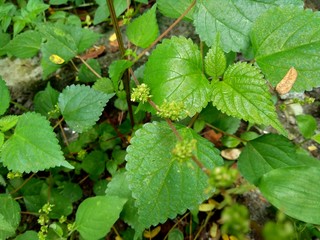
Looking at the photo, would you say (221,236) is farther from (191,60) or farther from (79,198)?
(191,60)

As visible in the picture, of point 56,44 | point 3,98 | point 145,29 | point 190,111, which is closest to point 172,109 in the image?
point 190,111

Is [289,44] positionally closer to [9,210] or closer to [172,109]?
[172,109]

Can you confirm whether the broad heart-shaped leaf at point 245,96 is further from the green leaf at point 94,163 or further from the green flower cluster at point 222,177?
the green leaf at point 94,163

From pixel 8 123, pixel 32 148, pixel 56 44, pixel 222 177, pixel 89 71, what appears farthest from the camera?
pixel 89 71

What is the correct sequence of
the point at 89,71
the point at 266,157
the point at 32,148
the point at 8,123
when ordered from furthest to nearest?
the point at 89,71
the point at 266,157
the point at 8,123
the point at 32,148

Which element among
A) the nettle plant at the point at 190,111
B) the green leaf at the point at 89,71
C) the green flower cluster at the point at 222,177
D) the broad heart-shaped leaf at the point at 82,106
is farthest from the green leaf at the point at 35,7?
the green flower cluster at the point at 222,177

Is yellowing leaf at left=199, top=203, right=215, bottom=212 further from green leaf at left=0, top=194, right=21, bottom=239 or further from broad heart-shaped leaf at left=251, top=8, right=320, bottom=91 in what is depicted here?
green leaf at left=0, top=194, right=21, bottom=239

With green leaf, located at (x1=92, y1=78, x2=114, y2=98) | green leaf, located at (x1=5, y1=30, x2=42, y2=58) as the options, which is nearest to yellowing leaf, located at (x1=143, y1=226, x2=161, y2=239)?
green leaf, located at (x1=92, y1=78, x2=114, y2=98)

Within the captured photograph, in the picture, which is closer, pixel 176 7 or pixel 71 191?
pixel 176 7
